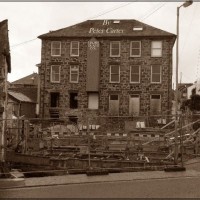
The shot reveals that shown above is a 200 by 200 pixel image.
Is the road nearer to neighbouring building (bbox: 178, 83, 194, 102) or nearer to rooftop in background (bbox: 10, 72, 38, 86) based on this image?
rooftop in background (bbox: 10, 72, 38, 86)

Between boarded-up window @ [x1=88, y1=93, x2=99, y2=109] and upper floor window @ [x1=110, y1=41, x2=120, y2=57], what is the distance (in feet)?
15.0

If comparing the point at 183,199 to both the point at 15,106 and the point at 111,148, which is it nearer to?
the point at 111,148

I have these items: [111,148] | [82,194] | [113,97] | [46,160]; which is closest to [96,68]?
[113,97]

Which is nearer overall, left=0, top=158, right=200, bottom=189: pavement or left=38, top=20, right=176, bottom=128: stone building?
left=0, top=158, right=200, bottom=189: pavement

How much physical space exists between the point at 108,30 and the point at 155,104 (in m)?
9.46

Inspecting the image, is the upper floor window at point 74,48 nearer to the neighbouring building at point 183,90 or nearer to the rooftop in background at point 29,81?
the rooftop in background at point 29,81

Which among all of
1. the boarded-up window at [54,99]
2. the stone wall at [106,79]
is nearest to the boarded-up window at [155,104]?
the stone wall at [106,79]

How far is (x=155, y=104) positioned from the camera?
46.7 metres

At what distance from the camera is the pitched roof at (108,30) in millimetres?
47875

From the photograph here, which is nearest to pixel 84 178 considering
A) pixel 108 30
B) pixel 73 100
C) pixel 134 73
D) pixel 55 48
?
pixel 134 73

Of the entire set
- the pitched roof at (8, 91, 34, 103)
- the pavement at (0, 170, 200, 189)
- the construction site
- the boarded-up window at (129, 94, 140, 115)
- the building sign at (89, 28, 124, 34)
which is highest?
the building sign at (89, 28, 124, 34)

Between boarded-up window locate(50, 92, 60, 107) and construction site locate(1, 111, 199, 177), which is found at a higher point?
boarded-up window locate(50, 92, 60, 107)

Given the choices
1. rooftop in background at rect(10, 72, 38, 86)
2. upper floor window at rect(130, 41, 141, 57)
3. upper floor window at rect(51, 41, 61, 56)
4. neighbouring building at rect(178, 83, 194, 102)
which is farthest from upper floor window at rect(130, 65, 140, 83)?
neighbouring building at rect(178, 83, 194, 102)

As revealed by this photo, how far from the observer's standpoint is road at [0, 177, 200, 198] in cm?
956
